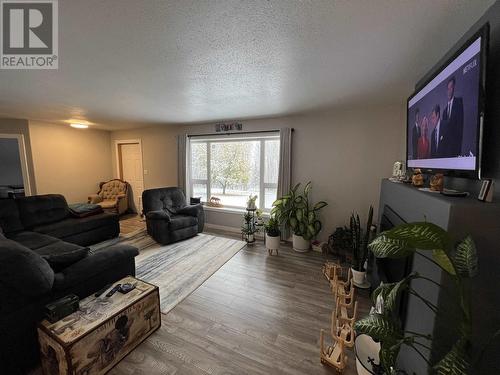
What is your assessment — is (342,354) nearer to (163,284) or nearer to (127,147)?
(163,284)

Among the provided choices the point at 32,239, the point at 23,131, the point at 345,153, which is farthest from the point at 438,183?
the point at 23,131

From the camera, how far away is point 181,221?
362 centimetres

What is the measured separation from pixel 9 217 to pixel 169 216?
2178mm

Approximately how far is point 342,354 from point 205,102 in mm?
3030

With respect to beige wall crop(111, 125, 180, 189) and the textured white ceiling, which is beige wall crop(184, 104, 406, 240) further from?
beige wall crop(111, 125, 180, 189)

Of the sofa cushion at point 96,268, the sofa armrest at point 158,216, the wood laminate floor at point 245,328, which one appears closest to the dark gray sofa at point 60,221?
the sofa armrest at point 158,216

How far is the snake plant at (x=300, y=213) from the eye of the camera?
3.26m

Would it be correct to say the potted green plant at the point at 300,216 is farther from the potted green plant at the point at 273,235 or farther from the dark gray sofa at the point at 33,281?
the dark gray sofa at the point at 33,281

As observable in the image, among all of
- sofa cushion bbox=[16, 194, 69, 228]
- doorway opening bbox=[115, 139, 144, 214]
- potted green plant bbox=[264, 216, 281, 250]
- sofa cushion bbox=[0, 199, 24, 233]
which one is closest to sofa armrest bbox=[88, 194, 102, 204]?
doorway opening bbox=[115, 139, 144, 214]

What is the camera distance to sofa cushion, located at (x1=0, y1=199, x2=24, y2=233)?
281 cm

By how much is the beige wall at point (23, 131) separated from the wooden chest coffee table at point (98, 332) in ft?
14.5

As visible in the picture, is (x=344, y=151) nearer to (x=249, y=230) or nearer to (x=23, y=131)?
(x=249, y=230)

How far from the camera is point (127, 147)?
18.2ft

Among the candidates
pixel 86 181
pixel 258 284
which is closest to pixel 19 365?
pixel 258 284
